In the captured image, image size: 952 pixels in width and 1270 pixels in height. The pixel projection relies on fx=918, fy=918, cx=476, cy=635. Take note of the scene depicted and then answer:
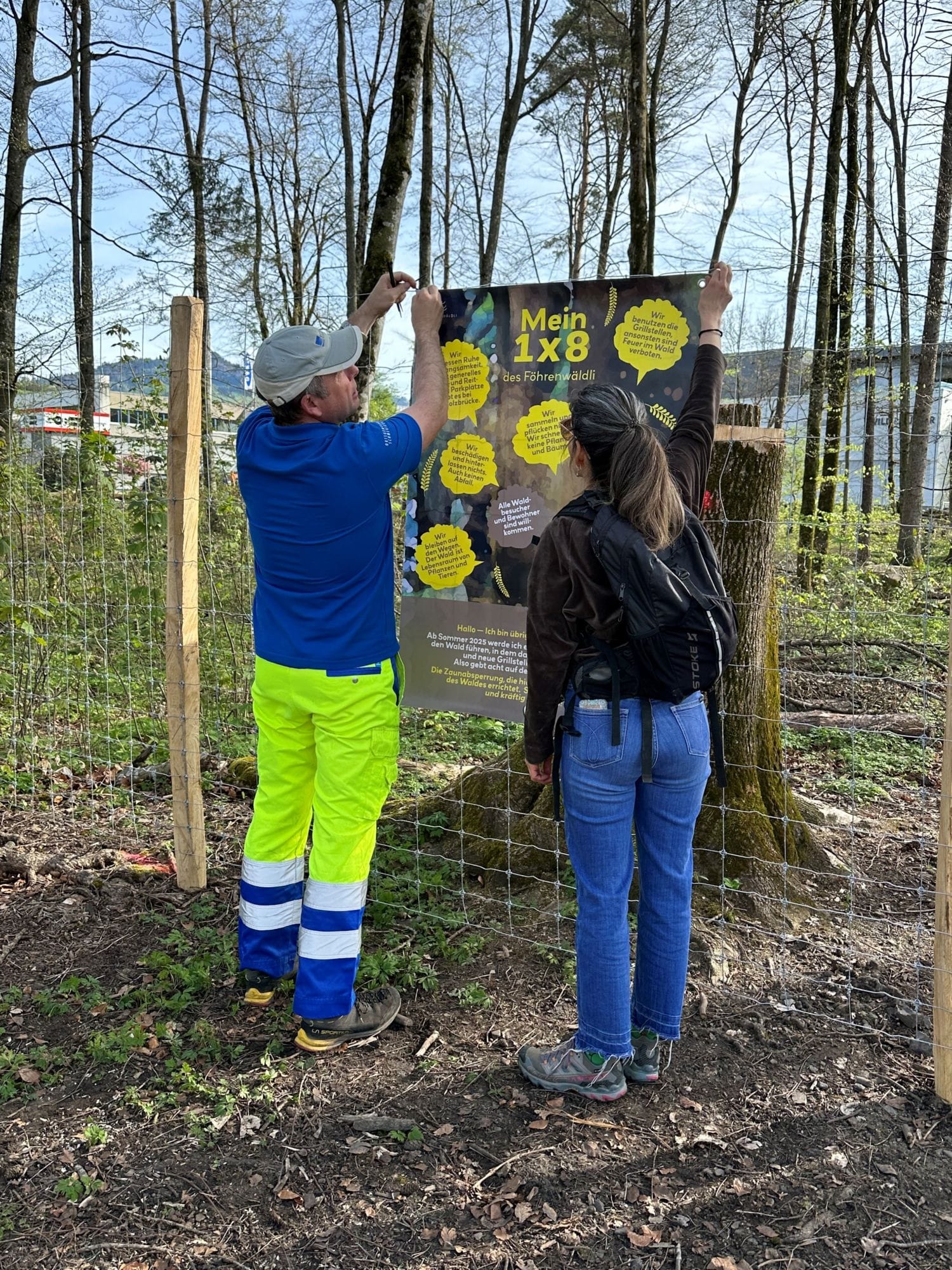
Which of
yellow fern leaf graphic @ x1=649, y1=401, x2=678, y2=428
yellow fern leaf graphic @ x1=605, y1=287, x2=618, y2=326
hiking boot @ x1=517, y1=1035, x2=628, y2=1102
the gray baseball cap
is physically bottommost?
hiking boot @ x1=517, y1=1035, x2=628, y2=1102

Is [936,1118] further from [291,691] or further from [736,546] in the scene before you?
[291,691]

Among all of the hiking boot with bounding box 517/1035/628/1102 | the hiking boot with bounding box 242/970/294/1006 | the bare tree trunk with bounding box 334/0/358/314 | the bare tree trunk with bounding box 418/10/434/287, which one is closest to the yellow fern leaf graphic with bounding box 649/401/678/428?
the hiking boot with bounding box 517/1035/628/1102

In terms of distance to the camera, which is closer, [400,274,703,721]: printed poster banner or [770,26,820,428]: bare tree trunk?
[400,274,703,721]: printed poster banner

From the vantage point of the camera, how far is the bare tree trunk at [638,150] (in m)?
10.5

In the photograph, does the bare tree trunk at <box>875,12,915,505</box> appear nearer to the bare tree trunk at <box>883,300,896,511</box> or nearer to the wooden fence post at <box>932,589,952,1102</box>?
the bare tree trunk at <box>883,300,896,511</box>

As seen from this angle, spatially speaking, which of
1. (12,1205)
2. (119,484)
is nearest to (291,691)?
(12,1205)

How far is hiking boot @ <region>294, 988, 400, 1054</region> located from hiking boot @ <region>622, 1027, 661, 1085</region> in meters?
0.86

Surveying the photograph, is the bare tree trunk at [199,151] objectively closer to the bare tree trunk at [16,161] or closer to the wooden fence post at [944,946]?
the bare tree trunk at [16,161]

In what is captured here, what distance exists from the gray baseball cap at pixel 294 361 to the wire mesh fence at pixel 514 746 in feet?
4.76

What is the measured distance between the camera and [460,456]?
3602 mm

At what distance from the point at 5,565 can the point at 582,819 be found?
4280mm

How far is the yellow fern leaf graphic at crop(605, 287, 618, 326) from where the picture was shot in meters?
3.17

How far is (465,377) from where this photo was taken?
352 cm

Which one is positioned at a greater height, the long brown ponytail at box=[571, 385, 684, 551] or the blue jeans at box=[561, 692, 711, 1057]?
the long brown ponytail at box=[571, 385, 684, 551]
